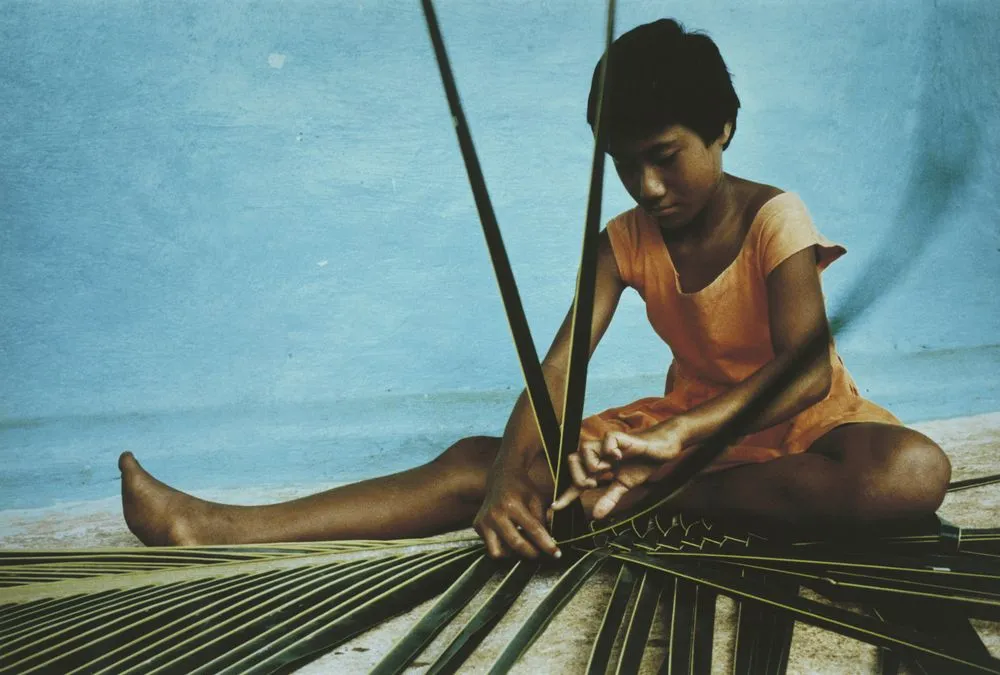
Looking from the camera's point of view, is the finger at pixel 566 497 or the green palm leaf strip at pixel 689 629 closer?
the green palm leaf strip at pixel 689 629

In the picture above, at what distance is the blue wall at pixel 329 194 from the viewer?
176 centimetres

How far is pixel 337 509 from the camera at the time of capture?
1.35 metres

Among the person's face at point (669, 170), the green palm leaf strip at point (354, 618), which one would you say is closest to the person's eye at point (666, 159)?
the person's face at point (669, 170)

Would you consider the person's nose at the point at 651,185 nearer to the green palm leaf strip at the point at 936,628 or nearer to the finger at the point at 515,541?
the finger at the point at 515,541

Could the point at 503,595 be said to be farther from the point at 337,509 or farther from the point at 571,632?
the point at 337,509

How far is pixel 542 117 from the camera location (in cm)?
184

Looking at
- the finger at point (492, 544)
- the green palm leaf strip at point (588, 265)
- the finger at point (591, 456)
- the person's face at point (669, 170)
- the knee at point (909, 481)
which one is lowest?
the finger at point (492, 544)

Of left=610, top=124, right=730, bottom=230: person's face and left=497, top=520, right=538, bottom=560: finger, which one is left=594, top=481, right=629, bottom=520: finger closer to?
left=497, top=520, right=538, bottom=560: finger

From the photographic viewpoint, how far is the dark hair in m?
1.23

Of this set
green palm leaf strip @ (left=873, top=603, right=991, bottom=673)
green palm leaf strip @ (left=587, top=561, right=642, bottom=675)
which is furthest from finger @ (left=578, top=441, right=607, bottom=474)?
green palm leaf strip @ (left=873, top=603, right=991, bottom=673)

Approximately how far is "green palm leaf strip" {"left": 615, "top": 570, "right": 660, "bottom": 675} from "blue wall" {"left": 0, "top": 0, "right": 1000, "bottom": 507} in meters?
1.09

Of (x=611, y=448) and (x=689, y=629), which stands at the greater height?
(x=611, y=448)

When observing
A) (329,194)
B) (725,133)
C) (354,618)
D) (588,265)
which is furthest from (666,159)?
(329,194)

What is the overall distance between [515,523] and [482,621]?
26 centimetres
